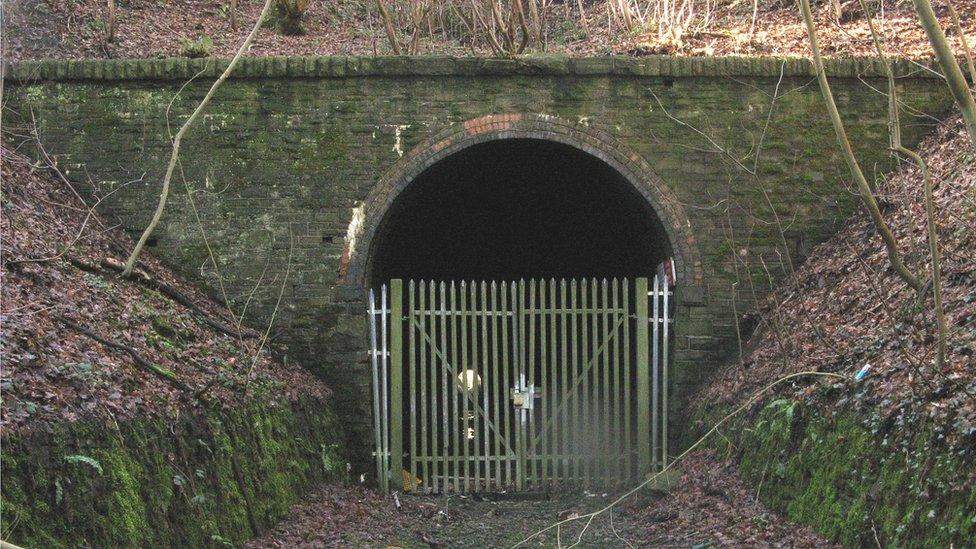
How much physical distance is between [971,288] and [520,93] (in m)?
5.61

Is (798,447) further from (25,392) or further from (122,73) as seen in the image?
(122,73)

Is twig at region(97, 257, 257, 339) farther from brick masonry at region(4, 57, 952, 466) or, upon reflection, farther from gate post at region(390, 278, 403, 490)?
gate post at region(390, 278, 403, 490)

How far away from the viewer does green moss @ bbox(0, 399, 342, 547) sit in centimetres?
480

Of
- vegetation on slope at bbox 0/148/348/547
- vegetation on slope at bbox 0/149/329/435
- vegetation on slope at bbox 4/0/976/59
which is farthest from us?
vegetation on slope at bbox 4/0/976/59

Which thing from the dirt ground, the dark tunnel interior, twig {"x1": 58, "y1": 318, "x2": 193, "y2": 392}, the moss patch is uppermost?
the dark tunnel interior

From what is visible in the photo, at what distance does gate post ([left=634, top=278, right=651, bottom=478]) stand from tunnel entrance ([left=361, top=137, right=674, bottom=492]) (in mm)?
15

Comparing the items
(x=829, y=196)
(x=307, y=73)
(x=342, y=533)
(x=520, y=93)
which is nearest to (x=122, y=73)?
(x=307, y=73)

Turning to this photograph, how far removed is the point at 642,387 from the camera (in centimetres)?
1090

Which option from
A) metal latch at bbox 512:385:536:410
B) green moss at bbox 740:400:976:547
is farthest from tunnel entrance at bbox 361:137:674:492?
green moss at bbox 740:400:976:547

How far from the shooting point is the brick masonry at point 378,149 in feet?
36.4

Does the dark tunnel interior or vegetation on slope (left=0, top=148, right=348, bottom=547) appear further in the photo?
the dark tunnel interior

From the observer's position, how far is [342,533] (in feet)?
27.8

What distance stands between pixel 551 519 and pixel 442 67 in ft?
16.9

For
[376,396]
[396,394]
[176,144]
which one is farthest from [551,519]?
[176,144]
